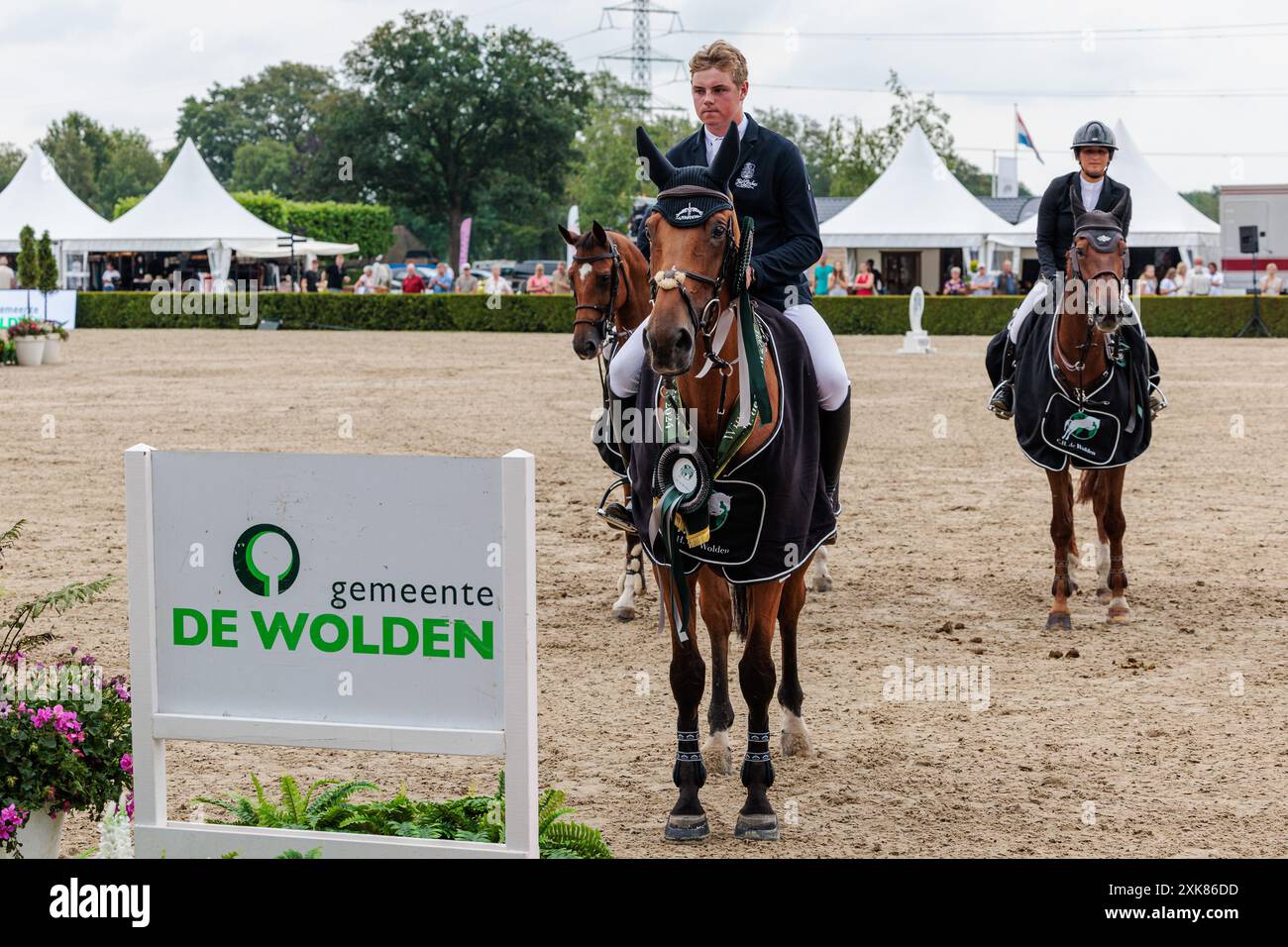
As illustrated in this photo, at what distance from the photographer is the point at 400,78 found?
252ft

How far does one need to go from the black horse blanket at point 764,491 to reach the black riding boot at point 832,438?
60cm

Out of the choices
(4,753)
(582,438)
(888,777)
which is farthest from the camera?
(582,438)

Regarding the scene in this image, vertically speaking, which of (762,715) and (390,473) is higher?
(390,473)

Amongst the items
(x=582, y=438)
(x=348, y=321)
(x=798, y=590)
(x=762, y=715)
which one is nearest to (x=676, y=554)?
(x=762, y=715)

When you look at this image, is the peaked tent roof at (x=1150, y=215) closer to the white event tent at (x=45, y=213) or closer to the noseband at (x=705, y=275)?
the white event tent at (x=45, y=213)

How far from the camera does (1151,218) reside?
43.4 metres

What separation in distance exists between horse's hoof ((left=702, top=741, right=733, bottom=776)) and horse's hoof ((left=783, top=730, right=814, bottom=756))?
359 mm

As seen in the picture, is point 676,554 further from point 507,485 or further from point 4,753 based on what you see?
point 4,753

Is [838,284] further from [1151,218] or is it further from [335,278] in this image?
[335,278]

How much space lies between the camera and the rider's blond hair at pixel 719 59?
19.9ft

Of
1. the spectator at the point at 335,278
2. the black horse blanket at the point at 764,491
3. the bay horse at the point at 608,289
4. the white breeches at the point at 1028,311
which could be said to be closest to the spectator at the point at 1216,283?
the spectator at the point at 335,278

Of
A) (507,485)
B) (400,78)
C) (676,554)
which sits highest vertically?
(400,78)

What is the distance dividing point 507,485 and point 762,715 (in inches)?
80.5

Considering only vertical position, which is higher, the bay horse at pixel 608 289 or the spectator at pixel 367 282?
the spectator at pixel 367 282
